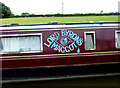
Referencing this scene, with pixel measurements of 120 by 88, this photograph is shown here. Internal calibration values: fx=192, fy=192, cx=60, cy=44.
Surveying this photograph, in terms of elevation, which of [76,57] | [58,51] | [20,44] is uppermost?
[20,44]

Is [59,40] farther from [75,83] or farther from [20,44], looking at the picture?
[75,83]

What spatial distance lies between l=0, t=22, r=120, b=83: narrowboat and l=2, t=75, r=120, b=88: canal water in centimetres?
17

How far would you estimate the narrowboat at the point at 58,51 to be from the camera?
22.3 ft

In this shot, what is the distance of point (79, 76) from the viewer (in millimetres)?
7035

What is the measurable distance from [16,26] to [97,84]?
11.9ft

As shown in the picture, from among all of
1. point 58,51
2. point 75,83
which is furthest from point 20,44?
point 75,83

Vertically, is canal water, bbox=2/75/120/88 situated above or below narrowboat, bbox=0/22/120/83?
below

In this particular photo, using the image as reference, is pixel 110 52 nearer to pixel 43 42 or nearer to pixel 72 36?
pixel 72 36

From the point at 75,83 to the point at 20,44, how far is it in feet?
8.00

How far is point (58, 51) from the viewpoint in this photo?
6.88m

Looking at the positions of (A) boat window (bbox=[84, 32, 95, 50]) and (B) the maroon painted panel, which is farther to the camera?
(A) boat window (bbox=[84, 32, 95, 50])

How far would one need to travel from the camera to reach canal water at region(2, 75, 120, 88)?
22.5 ft

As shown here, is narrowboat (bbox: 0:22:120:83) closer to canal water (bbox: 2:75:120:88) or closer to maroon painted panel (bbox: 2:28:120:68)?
maroon painted panel (bbox: 2:28:120:68)

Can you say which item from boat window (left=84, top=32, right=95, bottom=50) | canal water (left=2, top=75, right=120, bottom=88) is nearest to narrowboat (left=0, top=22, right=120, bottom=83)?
boat window (left=84, top=32, right=95, bottom=50)
